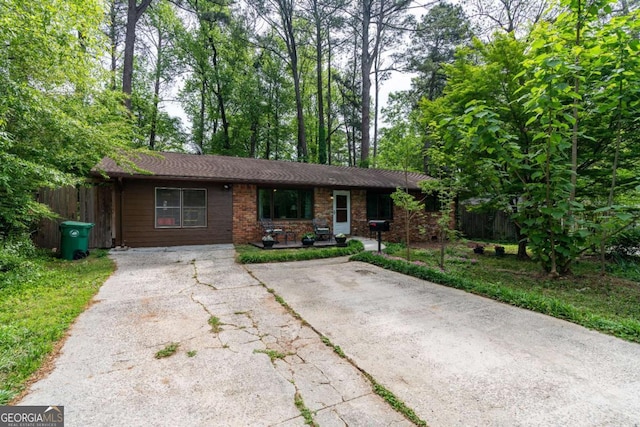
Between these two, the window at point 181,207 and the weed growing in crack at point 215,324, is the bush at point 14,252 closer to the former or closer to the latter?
the window at point 181,207

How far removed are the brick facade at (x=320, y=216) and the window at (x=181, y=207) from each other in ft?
3.41

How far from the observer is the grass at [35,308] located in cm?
228

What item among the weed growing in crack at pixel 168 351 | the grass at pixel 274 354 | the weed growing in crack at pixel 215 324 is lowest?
the grass at pixel 274 354

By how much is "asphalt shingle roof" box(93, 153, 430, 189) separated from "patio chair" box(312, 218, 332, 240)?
134 cm

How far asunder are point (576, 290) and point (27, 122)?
10.2 meters

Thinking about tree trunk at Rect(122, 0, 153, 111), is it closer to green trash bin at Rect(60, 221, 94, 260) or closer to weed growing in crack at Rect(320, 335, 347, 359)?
green trash bin at Rect(60, 221, 94, 260)

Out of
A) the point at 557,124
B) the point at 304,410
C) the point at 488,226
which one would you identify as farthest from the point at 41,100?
the point at 488,226

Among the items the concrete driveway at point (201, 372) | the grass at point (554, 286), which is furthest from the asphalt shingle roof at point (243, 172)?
the concrete driveway at point (201, 372)

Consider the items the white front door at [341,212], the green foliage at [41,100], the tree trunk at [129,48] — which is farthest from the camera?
the tree trunk at [129,48]

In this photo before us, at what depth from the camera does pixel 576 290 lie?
482 centimetres

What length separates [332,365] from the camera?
246 cm

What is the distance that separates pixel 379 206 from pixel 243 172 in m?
5.74

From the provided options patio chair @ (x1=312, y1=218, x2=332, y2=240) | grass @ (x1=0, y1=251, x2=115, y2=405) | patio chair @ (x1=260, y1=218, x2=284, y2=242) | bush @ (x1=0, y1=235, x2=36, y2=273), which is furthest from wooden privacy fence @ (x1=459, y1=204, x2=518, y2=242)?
bush @ (x1=0, y1=235, x2=36, y2=273)

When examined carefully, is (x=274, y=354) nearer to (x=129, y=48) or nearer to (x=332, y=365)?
(x=332, y=365)
